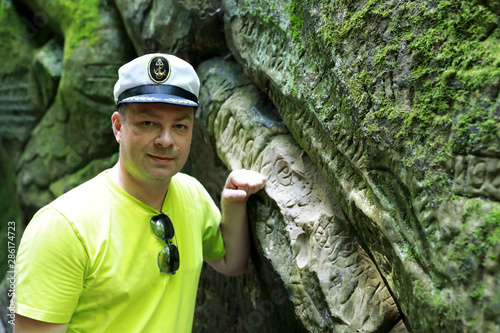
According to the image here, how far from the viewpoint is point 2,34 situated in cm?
470

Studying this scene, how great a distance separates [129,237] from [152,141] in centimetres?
43

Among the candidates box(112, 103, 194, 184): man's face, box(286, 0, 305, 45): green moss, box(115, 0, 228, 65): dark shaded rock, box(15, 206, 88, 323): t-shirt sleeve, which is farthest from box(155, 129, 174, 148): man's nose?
box(115, 0, 228, 65): dark shaded rock

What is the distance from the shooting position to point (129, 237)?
2.00 metres

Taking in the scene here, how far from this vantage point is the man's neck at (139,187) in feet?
6.82

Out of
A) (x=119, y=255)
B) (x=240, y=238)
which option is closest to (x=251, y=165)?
(x=240, y=238)

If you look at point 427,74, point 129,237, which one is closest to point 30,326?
point 129,237

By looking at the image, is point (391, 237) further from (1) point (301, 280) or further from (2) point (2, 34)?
(2) point (2, 34)

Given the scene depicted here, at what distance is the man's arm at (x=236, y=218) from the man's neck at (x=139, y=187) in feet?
1.29

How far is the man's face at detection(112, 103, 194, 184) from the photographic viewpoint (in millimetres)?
1969

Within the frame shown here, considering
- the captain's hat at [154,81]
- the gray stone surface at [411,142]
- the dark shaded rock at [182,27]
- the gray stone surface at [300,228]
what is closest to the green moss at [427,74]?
the gray stone surface at [411,142]

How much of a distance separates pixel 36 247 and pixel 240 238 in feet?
3.52

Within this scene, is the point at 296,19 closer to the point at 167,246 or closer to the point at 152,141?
the point at 152,141

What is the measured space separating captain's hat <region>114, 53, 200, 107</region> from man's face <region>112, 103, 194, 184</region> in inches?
1.9

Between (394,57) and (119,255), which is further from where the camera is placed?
(119,255)
